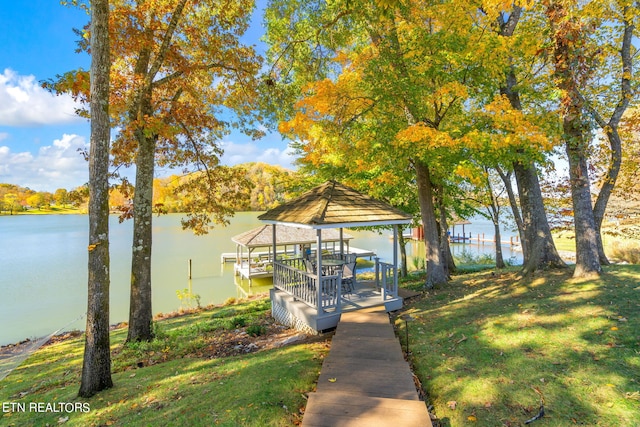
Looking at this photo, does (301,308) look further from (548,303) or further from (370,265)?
(370,265)

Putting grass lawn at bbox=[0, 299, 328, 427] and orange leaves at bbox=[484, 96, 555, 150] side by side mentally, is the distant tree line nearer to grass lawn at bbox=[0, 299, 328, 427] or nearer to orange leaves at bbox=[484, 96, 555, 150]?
grass lawn at bbox=[0, 299, 328, 427]

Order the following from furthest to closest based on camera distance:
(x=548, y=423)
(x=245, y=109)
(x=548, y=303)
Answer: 1. (x=245, y=109)
2. (x=548, y=303)
3. (x=548, y=423)

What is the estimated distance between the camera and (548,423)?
3.26m

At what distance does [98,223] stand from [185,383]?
283 cm

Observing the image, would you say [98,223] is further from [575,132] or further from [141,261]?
[575,132]

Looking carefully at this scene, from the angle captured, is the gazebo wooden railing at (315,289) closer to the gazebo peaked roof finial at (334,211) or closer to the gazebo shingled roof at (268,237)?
the gazebo peaked roof finial at (334,211)

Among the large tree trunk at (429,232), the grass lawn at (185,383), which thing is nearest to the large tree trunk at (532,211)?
the large tree trunk at (429,232)

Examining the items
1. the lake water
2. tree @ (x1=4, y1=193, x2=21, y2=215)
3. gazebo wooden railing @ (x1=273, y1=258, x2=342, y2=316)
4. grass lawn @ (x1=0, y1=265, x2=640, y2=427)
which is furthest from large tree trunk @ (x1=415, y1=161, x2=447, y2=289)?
tree @ (x1=4, y1=193, x2=21, y2=215)

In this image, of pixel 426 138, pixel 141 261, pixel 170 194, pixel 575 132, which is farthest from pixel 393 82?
pixel 141 261

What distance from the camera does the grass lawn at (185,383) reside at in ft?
12.6

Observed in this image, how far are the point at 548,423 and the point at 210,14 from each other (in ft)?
38.5

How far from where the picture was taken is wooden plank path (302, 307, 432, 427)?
11.0 ft

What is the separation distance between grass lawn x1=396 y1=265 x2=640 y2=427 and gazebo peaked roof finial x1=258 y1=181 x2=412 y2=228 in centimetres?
255

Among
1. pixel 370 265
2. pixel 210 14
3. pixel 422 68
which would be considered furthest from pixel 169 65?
pixel 370 265
